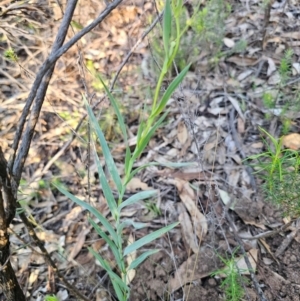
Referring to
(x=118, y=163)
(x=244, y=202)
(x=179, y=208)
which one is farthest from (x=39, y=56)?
(x=244, y=202)

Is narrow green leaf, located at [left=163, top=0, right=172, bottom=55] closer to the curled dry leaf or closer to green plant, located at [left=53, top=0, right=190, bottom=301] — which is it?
green plant, located at [left=53, top=0, right=190, bottom=301]

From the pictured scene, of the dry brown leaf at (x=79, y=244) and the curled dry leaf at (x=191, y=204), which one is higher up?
the curled dry leaf at (x=191, y=204)

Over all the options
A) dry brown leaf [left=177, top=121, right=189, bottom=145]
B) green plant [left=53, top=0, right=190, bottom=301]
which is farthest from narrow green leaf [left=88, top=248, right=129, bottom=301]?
dry brown leaf [left=177, top=121, right=189, bottom=145]

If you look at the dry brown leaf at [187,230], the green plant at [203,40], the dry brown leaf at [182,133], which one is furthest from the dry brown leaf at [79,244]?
the green plant at [203,40]

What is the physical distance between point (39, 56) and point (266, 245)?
153cm

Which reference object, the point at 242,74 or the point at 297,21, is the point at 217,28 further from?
the point at 297,21

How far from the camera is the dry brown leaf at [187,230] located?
55.0 inches

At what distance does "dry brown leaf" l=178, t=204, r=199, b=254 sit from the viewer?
4.58 ft

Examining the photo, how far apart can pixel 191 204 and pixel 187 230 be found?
0.11 metres

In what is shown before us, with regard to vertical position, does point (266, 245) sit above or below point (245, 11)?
below

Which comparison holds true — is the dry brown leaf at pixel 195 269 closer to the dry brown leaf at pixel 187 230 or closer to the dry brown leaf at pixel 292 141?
the dry brown leaf at pixel 187 230

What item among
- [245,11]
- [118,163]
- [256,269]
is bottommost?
[256,269]

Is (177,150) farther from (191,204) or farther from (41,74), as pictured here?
(41,74)

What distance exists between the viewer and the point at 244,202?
4.82 ft
